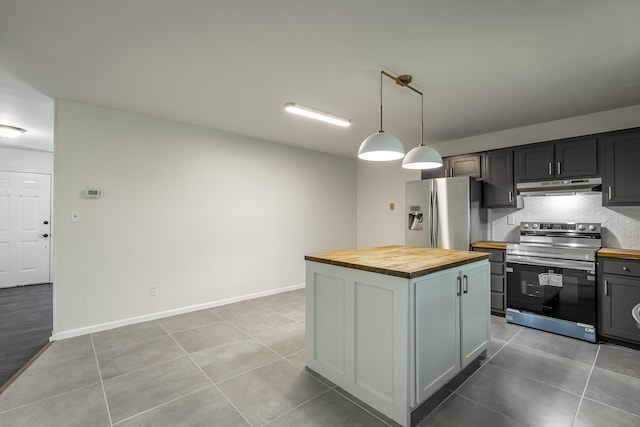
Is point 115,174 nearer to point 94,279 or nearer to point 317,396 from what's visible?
point 94,279

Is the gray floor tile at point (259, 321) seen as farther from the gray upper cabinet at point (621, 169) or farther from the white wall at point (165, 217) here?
the gray upper cabinet at point (621, 169)

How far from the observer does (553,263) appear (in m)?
3.29

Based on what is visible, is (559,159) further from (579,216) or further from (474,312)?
(474,312)

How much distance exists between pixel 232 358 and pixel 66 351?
1.59 meters

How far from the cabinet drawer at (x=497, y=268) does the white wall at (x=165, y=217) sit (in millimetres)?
2895

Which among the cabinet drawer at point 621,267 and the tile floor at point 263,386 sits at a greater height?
the cabinet drawer at point 621,267

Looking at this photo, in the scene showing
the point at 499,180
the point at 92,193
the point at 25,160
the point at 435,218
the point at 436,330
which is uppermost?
the point at 25,160


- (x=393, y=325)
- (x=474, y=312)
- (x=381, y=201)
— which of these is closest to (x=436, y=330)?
(x=393, y=325)

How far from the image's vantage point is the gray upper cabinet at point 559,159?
3.31 meters

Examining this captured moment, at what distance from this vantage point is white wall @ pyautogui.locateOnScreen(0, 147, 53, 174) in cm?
520

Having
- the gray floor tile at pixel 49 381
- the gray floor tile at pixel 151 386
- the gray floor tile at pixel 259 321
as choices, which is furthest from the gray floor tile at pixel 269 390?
the gray floor tile at pixel 49 381

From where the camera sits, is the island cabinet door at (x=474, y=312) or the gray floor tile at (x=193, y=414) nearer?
the gray floor tile at (x=193, y=414)

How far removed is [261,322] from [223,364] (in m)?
1.01

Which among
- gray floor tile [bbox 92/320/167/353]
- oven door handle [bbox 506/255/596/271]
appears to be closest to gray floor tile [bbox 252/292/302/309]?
gray floor tile [bbox 92/320/167/353]
